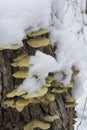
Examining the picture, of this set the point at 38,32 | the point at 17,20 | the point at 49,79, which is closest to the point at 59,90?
the point at 49,79

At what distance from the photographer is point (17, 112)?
1885 millimetres

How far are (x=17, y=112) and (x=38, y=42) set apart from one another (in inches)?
17.1

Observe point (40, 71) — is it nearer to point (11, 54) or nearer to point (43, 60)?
point (43, 60)

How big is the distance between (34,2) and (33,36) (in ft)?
0.61

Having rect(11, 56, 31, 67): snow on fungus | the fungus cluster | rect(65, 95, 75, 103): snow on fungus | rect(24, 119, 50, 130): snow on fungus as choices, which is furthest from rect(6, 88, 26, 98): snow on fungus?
rect(65, 95, 75, 103): snow on fungus

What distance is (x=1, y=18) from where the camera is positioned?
1.74m

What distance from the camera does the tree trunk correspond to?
71.2 inches

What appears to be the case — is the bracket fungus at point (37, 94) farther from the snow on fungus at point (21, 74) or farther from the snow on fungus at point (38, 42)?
the snow on fungus at point (38, 42)

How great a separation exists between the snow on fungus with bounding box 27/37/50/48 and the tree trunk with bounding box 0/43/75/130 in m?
0.06

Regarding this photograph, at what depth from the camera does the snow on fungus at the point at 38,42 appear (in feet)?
5.74

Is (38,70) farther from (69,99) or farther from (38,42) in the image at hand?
(69,99)

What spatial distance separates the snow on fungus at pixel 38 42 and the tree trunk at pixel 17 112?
0.21 ft

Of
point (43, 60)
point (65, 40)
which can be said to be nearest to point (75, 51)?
point (65, 40)

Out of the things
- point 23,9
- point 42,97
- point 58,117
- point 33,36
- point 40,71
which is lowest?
point 58,117
